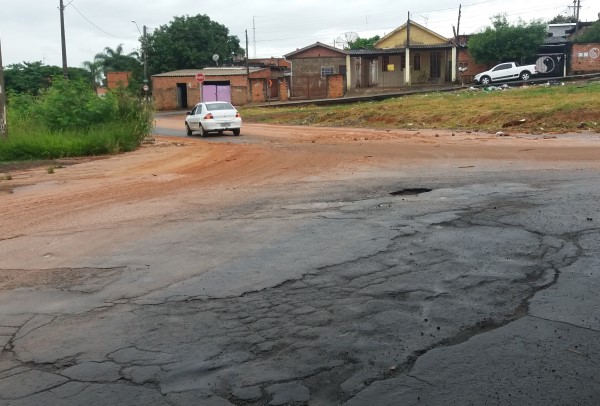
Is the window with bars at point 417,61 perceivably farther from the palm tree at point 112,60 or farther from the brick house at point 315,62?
the palm tree at point 112,60

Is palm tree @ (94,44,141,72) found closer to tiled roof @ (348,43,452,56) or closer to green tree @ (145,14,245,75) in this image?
green tree @ (145,14,245,75)

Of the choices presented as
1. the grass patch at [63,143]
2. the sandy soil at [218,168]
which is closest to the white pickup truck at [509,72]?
the sandy soil at [218,168]

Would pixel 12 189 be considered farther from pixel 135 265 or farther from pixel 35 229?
pixel 135 265

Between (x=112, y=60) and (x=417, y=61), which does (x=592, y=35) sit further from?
(x=112, y=60)

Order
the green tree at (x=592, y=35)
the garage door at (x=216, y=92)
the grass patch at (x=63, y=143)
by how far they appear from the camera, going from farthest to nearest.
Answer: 1. the garage door at (x=216, y=92)
2. the green tree at (x=592, y=35)
3. the grass patch at (x=63, y=143)

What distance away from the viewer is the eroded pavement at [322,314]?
150 inches

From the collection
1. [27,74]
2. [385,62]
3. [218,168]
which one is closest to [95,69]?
[27,74]

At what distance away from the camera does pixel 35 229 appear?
8.48 m

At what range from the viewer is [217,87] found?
61062mm

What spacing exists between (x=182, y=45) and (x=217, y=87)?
1622 centimetres

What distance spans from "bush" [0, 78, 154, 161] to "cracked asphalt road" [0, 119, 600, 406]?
8171mm

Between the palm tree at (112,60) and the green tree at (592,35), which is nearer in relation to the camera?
the green tree at (592,35)

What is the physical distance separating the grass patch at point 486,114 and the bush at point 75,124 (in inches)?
455

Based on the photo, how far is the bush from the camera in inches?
739
